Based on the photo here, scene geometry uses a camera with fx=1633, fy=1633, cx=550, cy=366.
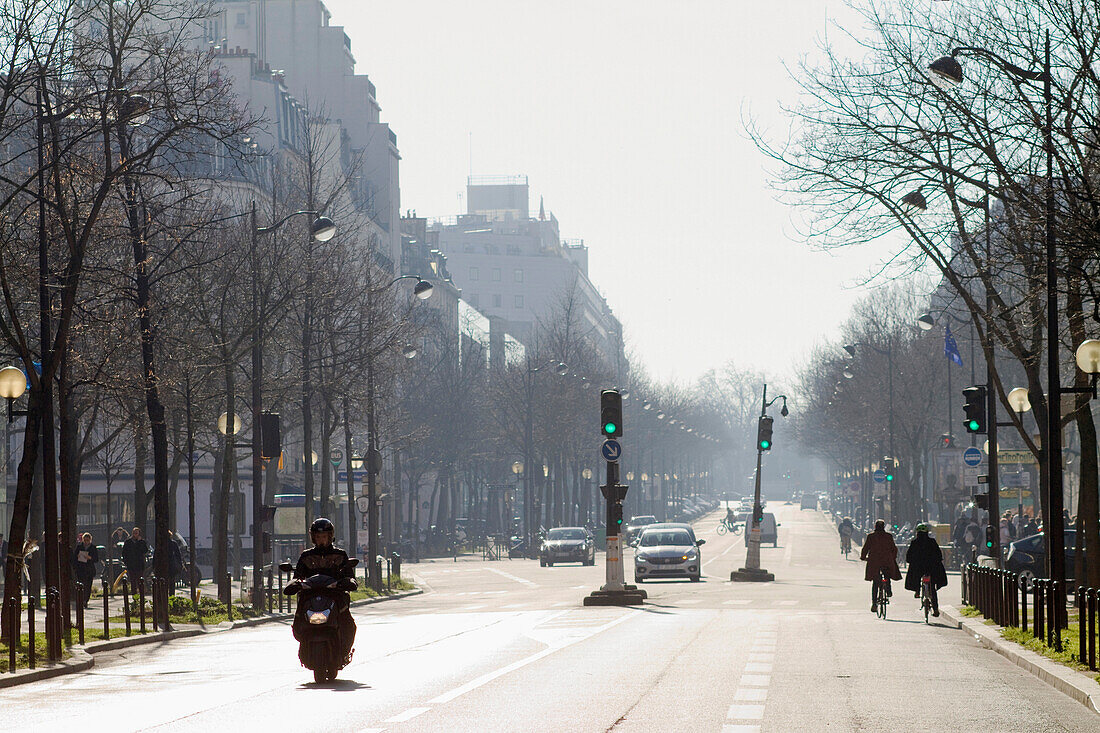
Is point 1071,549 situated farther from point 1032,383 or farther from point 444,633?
point 444,633

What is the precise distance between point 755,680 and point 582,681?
1611 millimetres

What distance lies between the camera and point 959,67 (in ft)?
68.9

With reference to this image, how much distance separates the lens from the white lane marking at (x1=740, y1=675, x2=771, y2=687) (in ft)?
48.4

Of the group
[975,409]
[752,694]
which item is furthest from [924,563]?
[752,694]

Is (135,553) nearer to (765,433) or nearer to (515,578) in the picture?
(765,433)

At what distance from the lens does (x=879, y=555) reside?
2897 centimetres

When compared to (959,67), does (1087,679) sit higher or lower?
lower

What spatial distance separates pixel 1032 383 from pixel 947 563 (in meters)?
29.2

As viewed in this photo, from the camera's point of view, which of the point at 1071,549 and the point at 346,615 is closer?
the point at 346,615

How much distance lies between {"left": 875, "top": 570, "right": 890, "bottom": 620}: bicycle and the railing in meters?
1.52

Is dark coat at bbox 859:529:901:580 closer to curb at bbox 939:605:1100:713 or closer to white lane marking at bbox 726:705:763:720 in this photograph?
curb at bbox 939:605:1100:713

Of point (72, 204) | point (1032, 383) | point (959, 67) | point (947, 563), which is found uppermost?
point (959, 67)

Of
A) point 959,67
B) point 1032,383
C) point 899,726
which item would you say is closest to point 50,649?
point 899,726

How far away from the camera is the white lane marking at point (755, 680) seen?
14750 millimetres
